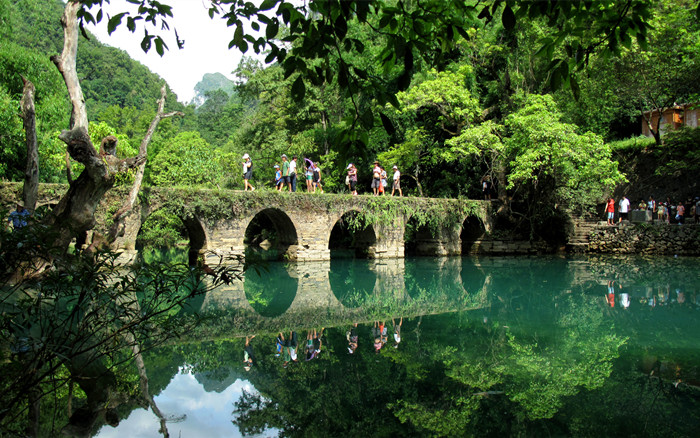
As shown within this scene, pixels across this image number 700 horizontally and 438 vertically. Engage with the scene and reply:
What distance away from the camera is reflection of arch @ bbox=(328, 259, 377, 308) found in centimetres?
1031

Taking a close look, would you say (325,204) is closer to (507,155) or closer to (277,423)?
(507,155)

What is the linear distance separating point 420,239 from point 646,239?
28.5ft

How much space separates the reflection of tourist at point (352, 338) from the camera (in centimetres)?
602

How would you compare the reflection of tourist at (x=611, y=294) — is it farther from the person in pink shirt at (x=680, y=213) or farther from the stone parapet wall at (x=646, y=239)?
the person in pink shirt at (x=680, y=213)

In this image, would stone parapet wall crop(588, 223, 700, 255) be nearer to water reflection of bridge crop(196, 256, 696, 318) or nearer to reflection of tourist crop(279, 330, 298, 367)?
water reflection of bridge crop(196, 256, 696, 318)

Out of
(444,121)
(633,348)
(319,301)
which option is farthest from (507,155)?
(633,348)

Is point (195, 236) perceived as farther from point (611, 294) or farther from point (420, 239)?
point (611, 294)

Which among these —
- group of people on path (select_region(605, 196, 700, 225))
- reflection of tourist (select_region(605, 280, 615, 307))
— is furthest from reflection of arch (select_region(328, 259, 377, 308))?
group of people on path (select_region(605, 196, 700, 225))

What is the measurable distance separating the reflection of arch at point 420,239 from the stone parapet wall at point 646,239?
21.0 feet

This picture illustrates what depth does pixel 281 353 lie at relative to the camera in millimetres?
5785

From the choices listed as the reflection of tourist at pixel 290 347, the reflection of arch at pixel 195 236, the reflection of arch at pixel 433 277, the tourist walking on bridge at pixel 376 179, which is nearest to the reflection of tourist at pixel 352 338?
the reflection of tourist at pixel 290 347

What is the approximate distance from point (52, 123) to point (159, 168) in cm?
1072

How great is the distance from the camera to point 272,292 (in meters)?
11.0

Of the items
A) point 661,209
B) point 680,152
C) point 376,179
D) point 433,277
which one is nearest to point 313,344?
point 433,277
